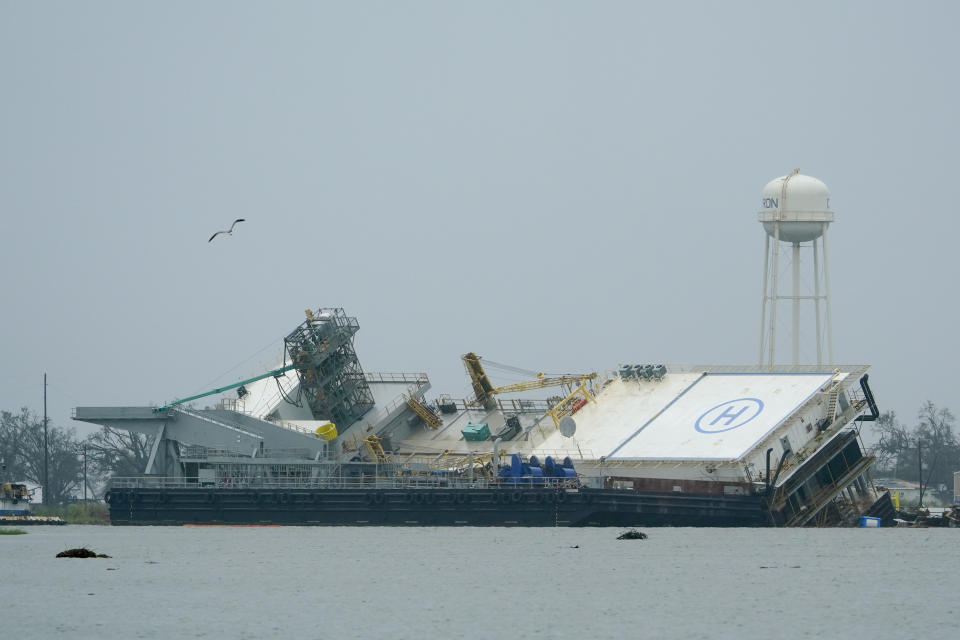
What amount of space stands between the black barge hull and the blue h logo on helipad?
5092mm

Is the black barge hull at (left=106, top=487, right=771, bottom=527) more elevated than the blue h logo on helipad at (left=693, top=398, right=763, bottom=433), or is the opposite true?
the blue h logo on helipad at (left=693, top=398, right=763, bottom=433)

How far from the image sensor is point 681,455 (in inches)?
3504

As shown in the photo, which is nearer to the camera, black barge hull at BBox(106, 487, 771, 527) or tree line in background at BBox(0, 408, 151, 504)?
black barge hull at BBox(106, 487, 771, 527)

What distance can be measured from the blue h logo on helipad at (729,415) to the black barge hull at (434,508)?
5.09 meters

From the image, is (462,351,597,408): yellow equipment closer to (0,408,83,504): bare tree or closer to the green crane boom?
the green crane boom

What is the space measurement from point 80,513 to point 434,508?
1583 inches

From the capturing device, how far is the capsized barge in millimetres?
87625

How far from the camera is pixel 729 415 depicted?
9181 centimetres

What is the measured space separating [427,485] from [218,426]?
Result: 434 inches
